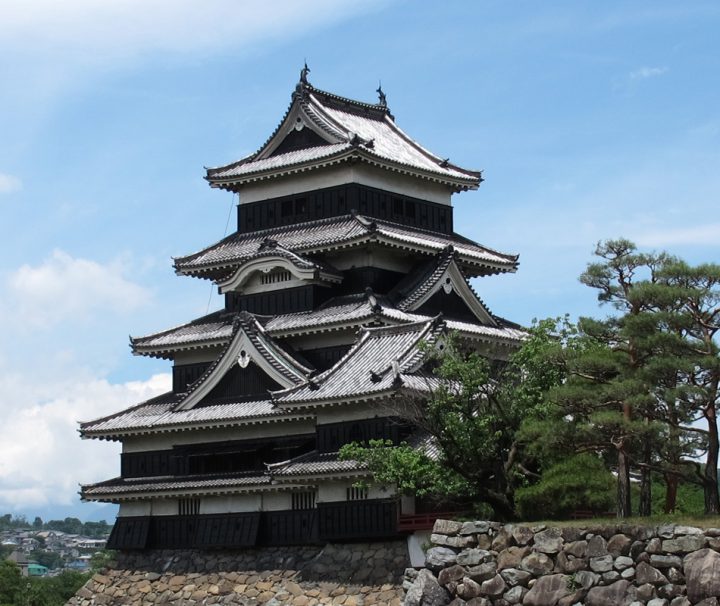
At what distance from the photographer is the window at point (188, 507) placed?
46031 millimetres

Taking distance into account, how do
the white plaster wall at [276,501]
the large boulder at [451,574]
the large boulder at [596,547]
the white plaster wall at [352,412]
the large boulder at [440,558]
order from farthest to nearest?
the white plaster wall at [276,501] < the white plaster wall at [352,412] < the large boulder at [440,558] < the large boulder at [451,574] < the large boulder at [596,547]

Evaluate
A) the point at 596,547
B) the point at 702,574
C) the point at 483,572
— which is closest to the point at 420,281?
the point at 483,572

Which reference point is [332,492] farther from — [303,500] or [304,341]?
[304,341]

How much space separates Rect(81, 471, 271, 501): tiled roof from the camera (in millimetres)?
43875

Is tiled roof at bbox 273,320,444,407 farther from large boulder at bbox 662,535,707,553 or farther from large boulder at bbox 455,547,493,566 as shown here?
large boulder at bbox 662,535,707,553

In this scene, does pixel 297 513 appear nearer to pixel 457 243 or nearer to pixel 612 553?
pixel 457 243

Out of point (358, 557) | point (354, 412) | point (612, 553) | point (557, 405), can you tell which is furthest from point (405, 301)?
point (612, 553)

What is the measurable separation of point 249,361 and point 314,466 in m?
6.02

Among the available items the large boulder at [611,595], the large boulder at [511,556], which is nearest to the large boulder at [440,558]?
the large boulder at [511,556]

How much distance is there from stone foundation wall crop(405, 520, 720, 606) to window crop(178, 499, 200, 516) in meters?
16.8

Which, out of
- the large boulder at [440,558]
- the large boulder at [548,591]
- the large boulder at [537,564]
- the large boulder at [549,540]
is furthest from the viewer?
the large boulder at [440,558]

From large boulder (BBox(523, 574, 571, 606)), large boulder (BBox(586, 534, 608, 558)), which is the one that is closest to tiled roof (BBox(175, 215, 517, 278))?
large boulder (BBox(523, 574, 571, 606))

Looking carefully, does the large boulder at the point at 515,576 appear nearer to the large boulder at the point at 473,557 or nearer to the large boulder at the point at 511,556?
the large boulder at the point at 511,556

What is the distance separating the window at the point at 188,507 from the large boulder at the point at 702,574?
2359cm
